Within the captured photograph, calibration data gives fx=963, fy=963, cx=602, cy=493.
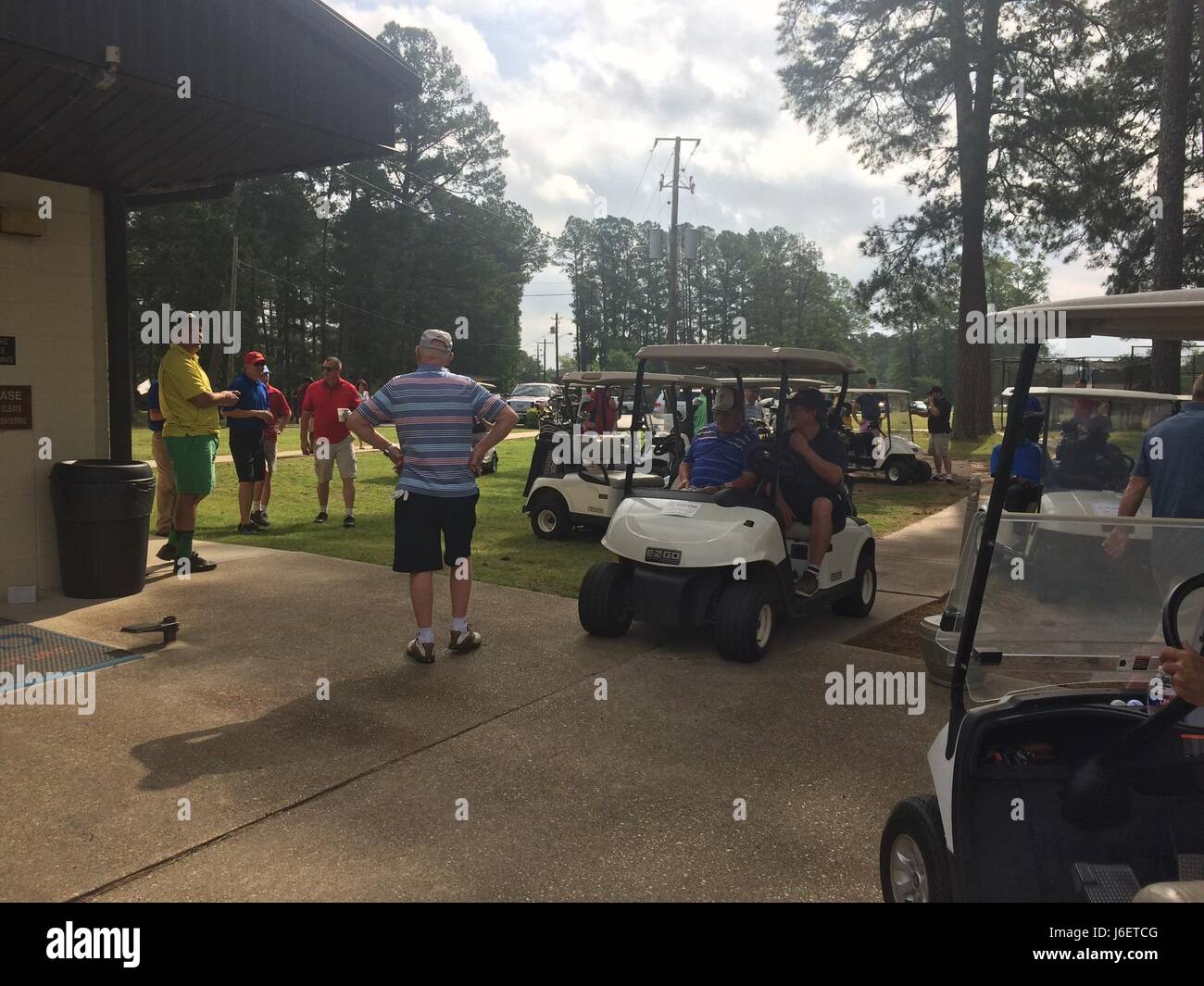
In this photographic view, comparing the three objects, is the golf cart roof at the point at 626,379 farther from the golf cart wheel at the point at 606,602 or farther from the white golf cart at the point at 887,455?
the white golf cart at the point at 887,455

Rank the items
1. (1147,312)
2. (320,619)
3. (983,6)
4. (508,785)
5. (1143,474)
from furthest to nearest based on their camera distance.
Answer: (983,6), (320,619), (1143,474), (508,785), (1147,312)

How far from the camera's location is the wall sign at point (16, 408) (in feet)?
21.8

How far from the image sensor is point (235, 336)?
11062 mm

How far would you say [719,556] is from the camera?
5.62m

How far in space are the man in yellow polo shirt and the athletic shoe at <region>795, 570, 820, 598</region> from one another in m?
4.36

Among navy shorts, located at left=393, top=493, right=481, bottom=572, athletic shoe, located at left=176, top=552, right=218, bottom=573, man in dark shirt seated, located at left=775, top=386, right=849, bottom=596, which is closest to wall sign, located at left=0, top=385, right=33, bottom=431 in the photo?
athletic shoe, located at left=176, top=552, right=218, bottom=573

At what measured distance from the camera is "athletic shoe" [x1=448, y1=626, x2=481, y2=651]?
222 inches

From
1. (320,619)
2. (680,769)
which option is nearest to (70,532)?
(320,619)

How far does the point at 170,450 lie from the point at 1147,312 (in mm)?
6696

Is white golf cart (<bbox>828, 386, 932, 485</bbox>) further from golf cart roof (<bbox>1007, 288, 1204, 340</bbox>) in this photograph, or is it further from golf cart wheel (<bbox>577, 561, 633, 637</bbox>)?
golf cart roof (<bbox>1007, 288, 1204, 340</bbox>)

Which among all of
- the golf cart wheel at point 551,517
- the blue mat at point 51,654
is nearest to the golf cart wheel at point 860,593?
the golf cart wheel at point 551,517

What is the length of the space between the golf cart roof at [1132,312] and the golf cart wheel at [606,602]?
3559mm

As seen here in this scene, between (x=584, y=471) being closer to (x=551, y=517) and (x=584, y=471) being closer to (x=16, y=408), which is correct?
(x=551, y=517)

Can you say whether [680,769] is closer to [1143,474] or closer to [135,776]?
[135,776]
